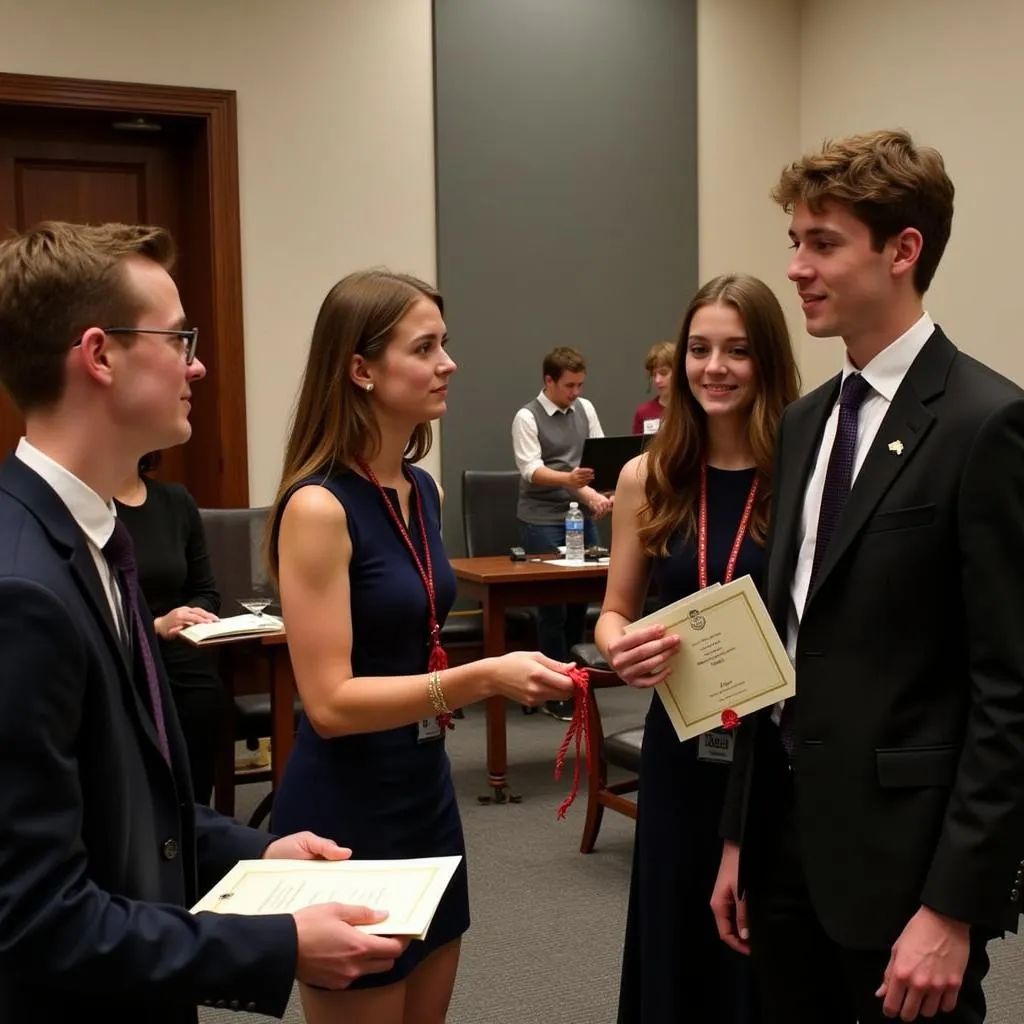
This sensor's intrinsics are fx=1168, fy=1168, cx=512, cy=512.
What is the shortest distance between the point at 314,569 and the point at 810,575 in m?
0.73

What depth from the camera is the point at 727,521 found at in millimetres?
2166

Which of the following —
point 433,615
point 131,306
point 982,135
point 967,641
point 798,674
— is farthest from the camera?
point 982,135

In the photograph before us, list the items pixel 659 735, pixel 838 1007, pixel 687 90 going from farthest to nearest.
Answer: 1. pixel 687 90
2. pixel 659 735
3. pixel 838 1007

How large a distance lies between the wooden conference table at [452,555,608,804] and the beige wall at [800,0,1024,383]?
8.50 feet

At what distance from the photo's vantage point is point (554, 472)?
613 cm

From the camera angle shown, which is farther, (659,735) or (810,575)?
(659,735)

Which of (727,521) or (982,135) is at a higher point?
(982,135)

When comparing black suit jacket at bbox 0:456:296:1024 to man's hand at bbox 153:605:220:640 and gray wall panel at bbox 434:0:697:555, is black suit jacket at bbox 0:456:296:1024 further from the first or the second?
gray wall panel at bbox 434:0:697:555

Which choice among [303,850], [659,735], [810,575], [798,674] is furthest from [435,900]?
[659,735]

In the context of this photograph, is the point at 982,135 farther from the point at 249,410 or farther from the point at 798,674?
the point at 798,674

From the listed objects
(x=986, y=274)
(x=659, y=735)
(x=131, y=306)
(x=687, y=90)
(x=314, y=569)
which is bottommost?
(x=659, y=735)

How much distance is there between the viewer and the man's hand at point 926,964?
4.61 feet

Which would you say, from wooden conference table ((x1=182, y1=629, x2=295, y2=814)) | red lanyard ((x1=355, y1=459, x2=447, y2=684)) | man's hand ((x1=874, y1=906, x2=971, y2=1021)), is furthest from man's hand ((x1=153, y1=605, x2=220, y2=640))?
man's hand ((x1=874, y1=906, x2=971, y2=1021))

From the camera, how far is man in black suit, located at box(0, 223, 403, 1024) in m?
1.05
